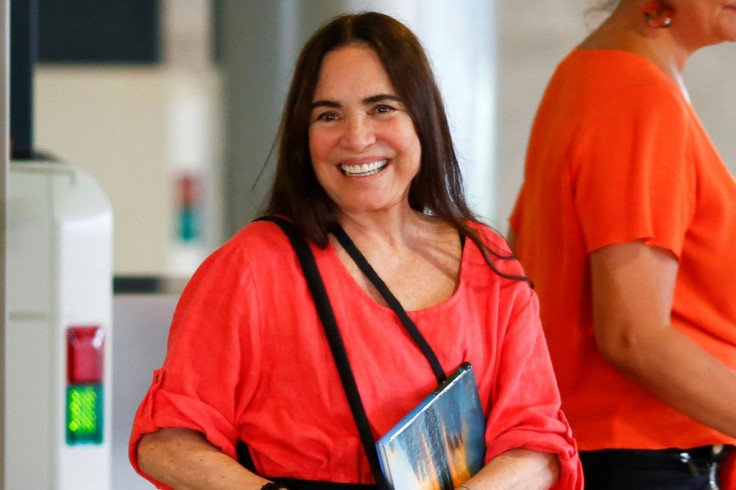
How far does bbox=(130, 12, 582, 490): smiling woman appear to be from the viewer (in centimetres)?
155

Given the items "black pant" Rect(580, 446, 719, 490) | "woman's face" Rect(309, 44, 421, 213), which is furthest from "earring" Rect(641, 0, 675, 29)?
"black pant" Rect(580, 446, 719, 490)

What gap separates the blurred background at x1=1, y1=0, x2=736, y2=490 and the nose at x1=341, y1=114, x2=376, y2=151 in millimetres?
362

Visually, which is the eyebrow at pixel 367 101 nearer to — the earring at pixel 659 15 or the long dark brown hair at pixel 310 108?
the long dark brown hair at pixel 310 108

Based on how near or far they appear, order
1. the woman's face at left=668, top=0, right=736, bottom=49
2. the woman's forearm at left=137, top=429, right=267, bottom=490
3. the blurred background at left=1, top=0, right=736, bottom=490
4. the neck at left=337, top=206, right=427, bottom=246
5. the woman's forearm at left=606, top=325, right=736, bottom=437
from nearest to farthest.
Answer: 1. the woman's forearm at left=137, top=429, right=267, bottom=490
2. the neck at left=337, top=206, right=427, bottom=246
3. the woman's forearm at left=606, top=325, right=736, bottom=437
4. the woman's face at left=668, top=0, right=736, bottom=49
5. the blurred background at left=1, top=0, right=736, bottom=490

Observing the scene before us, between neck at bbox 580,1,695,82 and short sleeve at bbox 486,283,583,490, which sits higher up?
neck at bbox 580,1,695,82

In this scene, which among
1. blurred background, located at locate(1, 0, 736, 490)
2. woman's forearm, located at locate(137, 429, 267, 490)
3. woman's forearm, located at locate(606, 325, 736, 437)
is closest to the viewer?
woman's forearm, located at locate(137, 429, 267, 490)

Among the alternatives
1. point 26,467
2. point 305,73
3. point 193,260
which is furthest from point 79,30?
point 305,73

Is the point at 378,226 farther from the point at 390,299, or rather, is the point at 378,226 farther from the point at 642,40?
the point at 642,40

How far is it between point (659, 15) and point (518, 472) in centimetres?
83

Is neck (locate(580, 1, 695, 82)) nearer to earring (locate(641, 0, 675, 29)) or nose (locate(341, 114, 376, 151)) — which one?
earring (locate(641, 0, 675, 29))

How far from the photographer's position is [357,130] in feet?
5.38

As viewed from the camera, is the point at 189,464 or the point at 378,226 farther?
the point at 378,226

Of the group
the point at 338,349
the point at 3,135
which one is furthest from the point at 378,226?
the point at 3,135

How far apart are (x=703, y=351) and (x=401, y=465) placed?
594 mm
